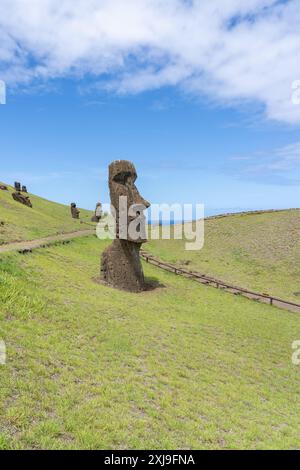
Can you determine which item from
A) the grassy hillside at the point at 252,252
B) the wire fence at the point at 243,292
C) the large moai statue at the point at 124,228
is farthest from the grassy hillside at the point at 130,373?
the grassy hillside at the point at 252,252

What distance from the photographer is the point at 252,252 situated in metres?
46.8

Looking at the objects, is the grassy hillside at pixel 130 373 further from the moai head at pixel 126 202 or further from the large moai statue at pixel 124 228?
the moai head at pixel 126 202

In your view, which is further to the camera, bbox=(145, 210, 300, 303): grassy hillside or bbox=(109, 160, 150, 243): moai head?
bbox=(145, 210, 300, 303): grassy hillside

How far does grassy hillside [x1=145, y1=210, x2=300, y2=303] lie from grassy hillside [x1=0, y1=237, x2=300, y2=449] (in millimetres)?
15821

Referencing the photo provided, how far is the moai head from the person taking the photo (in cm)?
2494

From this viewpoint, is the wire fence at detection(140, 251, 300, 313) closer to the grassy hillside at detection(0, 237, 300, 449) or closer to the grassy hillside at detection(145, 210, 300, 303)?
the grassy hillside at detection(145, 210, 300, 303)

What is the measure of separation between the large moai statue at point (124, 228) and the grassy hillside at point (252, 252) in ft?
51.5

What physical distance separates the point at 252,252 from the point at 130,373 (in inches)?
1502

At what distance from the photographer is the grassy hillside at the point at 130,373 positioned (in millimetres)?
8359

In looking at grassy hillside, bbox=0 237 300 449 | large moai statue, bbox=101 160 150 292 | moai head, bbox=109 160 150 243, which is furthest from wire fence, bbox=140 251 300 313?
moai head, bbox=109 160 150 243

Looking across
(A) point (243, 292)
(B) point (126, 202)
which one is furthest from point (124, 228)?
(A) point (243, 292)

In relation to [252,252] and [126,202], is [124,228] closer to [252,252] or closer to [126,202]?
[126,202]

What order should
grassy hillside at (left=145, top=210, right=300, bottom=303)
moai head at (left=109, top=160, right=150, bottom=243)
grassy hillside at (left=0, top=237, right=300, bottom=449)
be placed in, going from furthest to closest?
1. grassy hillside at (left=145, top=210, right=300, bottom=303)
2. moai head at (left=109, top=160, right=150, bottom=243)
3. grassy hillside at (left=0, top=237, right=300, bottom=449)
